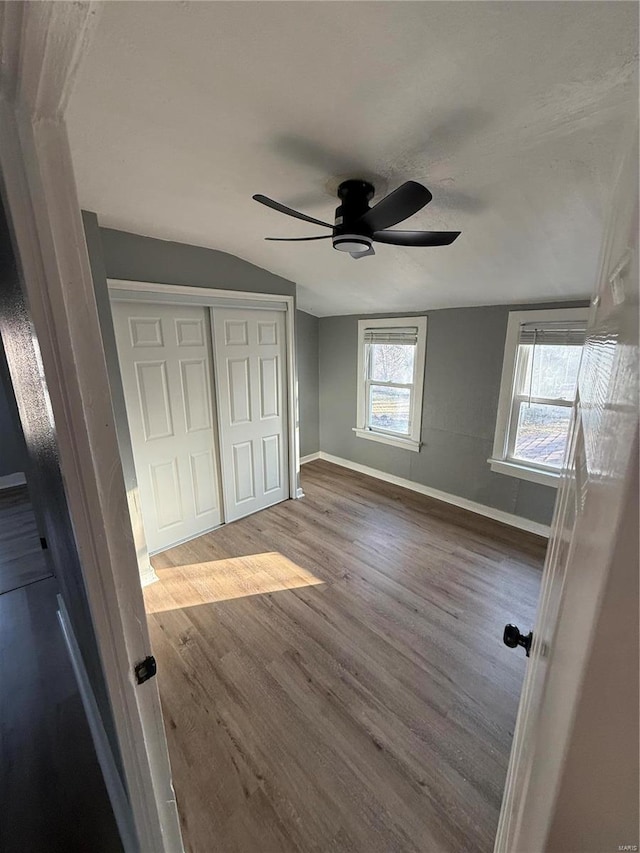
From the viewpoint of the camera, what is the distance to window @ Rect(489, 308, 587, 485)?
9.04ft

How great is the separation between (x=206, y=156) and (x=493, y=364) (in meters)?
2.72

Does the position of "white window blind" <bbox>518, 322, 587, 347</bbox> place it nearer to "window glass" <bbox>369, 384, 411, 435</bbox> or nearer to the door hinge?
"window glass" <bbox>369, 384, 411, 435</bbox>

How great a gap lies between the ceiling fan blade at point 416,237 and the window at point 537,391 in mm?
1598

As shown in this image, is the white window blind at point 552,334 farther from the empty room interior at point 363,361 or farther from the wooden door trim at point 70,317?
the wooden door trim at point 70,317

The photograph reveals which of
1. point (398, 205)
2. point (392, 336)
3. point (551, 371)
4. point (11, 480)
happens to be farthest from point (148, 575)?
point (551, 371)

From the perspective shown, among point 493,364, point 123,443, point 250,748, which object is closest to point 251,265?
point 123,443

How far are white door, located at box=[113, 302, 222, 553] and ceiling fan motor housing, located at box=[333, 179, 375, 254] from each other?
1563 mm

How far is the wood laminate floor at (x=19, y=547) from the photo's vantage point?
242cm

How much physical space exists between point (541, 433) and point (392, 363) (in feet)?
5.45

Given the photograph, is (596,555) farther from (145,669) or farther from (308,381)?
(308,381)

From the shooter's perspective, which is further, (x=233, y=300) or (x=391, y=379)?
(x=391, y=379)

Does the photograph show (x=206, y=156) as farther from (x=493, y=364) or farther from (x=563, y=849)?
(x=493, y=364)

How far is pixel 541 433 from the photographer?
9.94 feet

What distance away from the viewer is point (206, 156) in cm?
149
